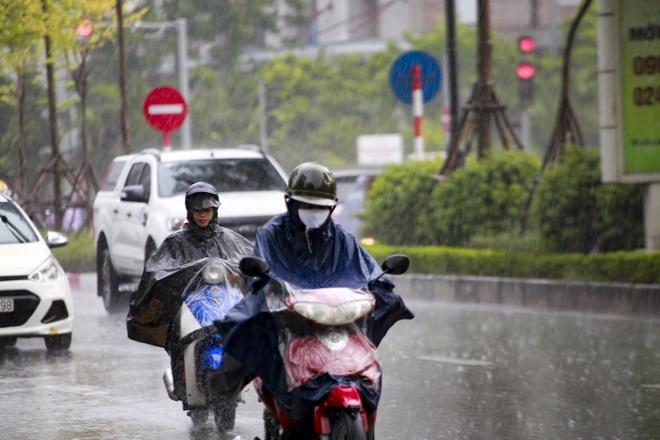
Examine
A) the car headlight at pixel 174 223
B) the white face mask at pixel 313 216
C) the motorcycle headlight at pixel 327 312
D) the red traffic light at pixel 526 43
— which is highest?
the red traffic light at pixel 526 43

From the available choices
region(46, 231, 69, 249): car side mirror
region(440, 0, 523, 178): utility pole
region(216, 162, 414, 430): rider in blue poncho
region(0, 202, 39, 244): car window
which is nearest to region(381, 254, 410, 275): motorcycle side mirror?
region(216, 162, 414, 430): rider in blue poncho

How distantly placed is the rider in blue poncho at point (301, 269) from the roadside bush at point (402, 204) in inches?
580

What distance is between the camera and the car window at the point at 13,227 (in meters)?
13.1

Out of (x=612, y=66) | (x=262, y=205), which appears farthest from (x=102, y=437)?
(x=612, y=66)

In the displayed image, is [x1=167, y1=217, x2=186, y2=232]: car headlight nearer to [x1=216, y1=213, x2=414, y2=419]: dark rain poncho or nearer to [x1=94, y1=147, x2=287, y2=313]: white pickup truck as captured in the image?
[x1=94, y1=147, x2=287, y2=313]: white pickup truck

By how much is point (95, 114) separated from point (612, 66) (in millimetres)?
38790

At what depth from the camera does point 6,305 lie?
12.3 meters

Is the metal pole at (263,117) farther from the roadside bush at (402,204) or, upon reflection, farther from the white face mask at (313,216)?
the white face mask at (313,216)

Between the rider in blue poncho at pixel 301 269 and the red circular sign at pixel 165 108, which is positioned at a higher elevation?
the red circular sign at pixel 165 108

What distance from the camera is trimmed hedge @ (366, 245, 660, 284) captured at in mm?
15766

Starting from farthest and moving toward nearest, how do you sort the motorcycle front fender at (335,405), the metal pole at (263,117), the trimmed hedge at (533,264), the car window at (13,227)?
1. the metal pole at (263,117)
2. the trimmed hedge at (533,264)
3. the car window at (13,227)
4. the motorcycle front fender at (335,405)

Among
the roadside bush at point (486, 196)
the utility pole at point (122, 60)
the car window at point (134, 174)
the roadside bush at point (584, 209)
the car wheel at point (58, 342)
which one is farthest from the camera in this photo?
the utility pole at point (122, 60)

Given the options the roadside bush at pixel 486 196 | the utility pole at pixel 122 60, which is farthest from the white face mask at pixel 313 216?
the utility pole at pixel 122 60

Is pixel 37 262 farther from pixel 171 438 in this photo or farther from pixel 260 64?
pixel 260 64
